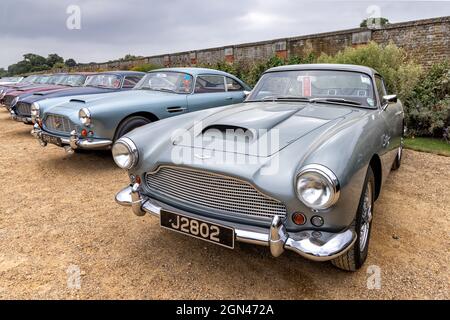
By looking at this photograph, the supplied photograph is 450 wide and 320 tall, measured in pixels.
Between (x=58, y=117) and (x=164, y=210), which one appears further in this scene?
(x=58, y=117)

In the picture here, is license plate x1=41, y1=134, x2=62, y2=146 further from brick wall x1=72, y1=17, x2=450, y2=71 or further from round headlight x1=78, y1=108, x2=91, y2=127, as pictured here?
brick wall x1=72, y1=17, x2=450, y2=71

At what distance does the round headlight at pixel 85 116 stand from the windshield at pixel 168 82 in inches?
61.5

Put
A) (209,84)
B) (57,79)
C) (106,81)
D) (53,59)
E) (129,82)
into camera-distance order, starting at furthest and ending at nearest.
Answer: (53,59)
(57,79)
(106,81)
(129,82)
(209,84)

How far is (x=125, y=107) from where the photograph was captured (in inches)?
191

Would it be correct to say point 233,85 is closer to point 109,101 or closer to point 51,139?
point 109,101

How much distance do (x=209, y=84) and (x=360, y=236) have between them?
4.29 metres

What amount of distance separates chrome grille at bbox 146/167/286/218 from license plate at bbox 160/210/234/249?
0.13 meters

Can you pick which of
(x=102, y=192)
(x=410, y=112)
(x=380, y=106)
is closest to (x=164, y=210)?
(x=102, y=192)

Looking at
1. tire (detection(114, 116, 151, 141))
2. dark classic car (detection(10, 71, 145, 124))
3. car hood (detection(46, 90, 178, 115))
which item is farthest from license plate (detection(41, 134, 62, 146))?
dark classic car (detection(10, 71, 145, 124))

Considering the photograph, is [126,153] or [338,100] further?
[338,100]

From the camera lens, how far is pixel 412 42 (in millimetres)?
9281

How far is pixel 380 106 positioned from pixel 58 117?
14.2 feet

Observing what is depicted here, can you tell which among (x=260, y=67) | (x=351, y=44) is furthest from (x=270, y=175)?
(x=351, y=44)
